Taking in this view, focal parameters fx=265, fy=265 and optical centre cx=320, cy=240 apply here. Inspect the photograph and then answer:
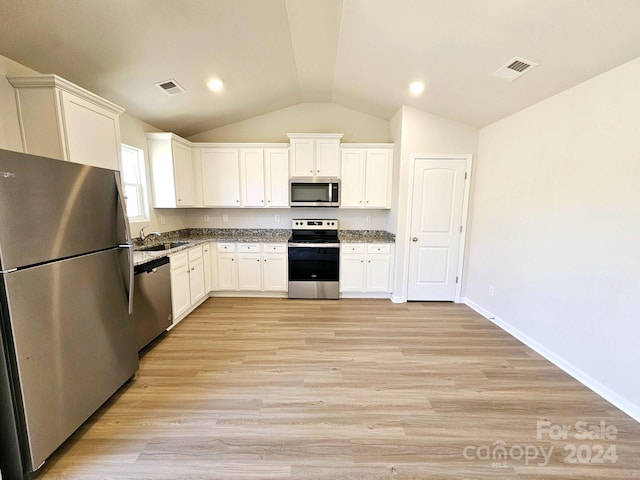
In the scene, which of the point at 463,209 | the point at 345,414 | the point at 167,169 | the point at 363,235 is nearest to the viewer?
the point at 345,414

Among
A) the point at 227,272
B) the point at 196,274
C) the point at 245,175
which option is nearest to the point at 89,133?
the point at 196,274

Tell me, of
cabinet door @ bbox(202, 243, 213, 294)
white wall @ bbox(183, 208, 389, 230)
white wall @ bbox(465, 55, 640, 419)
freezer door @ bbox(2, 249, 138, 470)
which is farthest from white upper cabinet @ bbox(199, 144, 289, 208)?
white wall @ bbox(465, 55, 640, 419)

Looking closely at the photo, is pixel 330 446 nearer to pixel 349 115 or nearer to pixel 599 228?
pixel 599 228

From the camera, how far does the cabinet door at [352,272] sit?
12.9 feet

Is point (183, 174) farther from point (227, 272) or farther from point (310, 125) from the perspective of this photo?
point (310, 125)

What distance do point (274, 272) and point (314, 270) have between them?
0.60 metres

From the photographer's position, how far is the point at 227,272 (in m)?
3.99

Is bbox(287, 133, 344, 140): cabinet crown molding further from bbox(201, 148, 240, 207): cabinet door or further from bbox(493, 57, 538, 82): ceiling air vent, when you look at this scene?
bbox(493, 57, 538, 82): ceiling air vent

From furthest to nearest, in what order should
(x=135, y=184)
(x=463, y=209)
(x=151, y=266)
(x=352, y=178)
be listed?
(x=352, y=178), (x=463, y=209), (x=135, y=184), (x=151, y=266)

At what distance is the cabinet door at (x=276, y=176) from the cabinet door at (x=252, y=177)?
0.26 ft

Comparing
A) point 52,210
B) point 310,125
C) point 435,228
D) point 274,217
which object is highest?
point 310,125

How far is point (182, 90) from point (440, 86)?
2866 mm

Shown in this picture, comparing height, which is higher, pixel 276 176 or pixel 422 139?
pixel 422 139

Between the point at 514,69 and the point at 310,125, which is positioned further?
the point at 310,125
